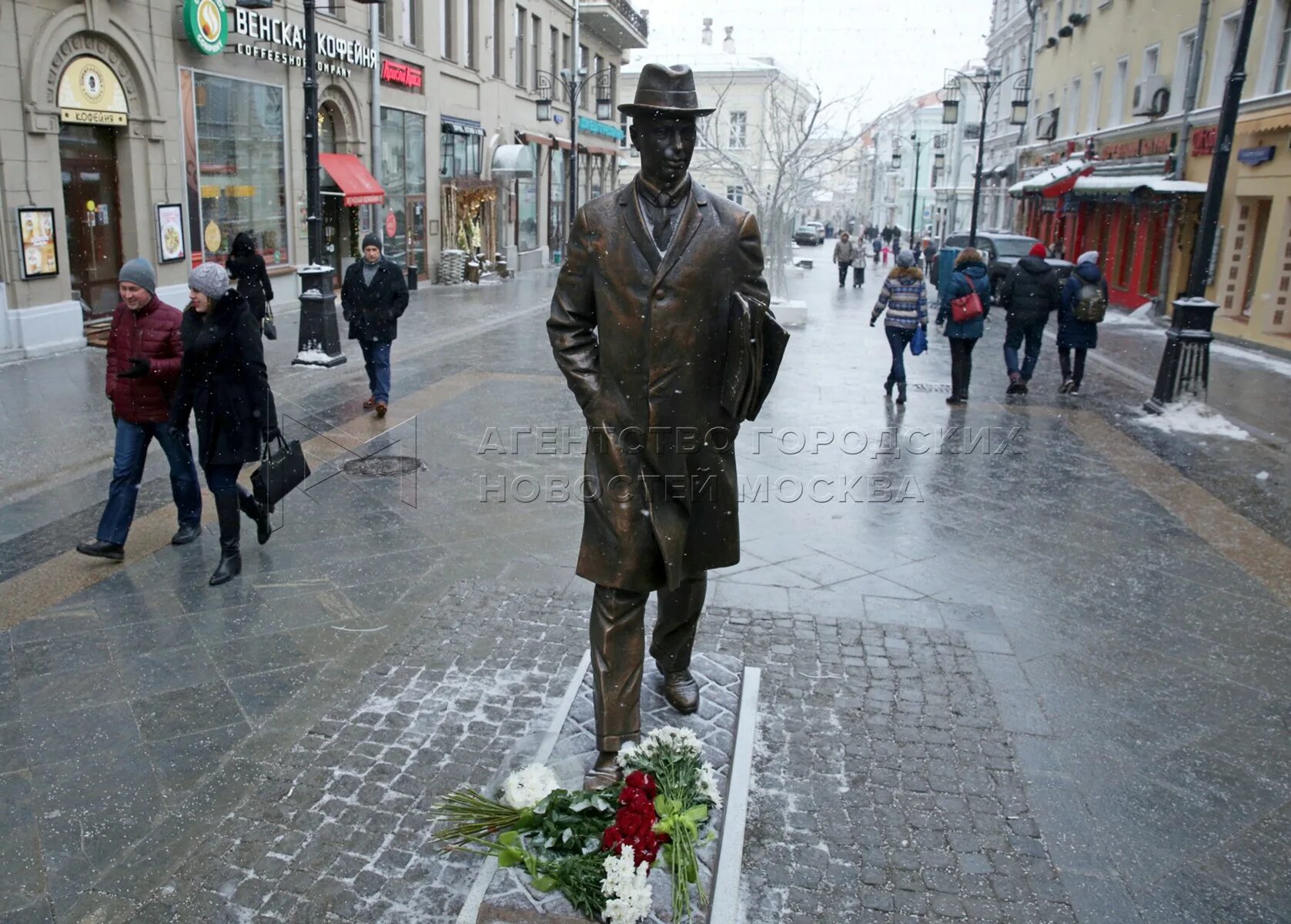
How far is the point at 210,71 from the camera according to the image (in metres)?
16.0

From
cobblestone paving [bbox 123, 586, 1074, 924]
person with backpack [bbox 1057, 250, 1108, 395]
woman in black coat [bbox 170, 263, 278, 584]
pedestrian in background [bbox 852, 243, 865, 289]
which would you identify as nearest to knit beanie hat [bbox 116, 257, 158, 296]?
woman in black coat [bbox 170, 263, 278, 584]

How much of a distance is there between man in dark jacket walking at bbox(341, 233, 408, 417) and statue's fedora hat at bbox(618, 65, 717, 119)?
21.9 feet

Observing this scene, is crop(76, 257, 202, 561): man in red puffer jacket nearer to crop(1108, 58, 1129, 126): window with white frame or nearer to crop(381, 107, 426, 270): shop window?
crop(381, 107, 426, 270): shop window

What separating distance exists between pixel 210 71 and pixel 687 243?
15.4 meters

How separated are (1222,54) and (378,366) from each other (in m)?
19.0

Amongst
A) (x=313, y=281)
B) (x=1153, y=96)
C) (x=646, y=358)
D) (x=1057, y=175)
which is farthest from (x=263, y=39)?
(x=1057, y=175)

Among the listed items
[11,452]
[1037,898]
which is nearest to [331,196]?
[11,452]

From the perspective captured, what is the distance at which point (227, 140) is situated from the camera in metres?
16.8

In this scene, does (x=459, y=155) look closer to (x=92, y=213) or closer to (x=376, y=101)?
(x=376, y=101)

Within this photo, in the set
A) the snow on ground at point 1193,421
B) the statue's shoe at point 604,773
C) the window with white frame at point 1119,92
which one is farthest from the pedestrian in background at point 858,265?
the statue's shoe at point 604,773

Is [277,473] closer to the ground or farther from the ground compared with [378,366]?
closer to the ground

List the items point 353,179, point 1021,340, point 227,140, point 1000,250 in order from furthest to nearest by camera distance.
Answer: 1. point 1000,250
2. point 353,179
3. point 227,140
4. point 1021,340

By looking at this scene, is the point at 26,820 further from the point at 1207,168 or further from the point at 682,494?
the point at 1207,168

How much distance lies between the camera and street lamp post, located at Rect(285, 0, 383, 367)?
12727 millimetres
